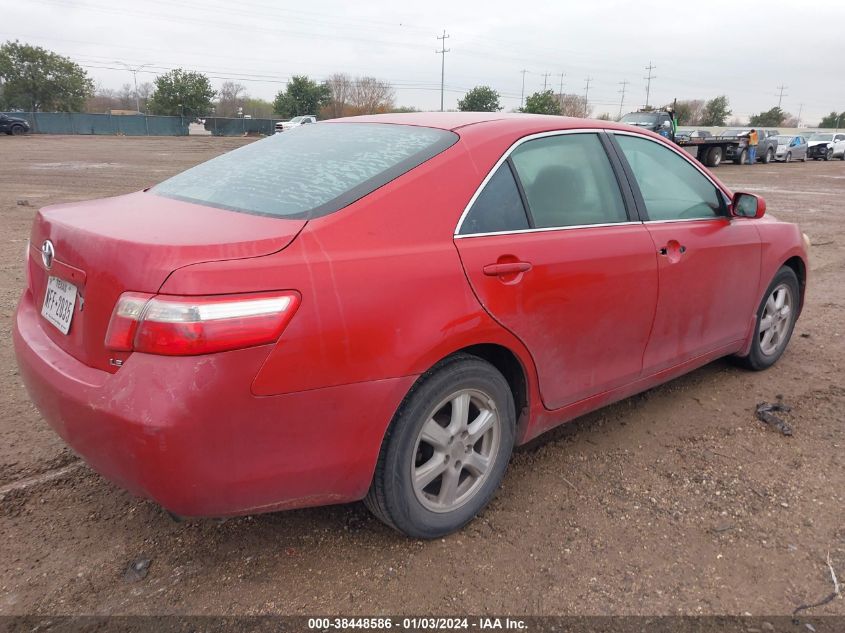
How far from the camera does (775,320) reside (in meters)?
4.20

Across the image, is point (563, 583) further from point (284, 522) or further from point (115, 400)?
point (115, 400)

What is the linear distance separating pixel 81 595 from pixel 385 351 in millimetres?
1296

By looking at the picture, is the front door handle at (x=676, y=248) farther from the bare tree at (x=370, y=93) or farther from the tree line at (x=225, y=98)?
Answer: the bare tree at (x=370, y=93)

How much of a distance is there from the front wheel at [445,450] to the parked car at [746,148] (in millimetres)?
28836

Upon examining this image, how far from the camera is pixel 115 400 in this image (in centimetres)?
185

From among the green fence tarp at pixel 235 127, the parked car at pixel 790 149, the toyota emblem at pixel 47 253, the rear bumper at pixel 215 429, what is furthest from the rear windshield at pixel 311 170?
the green fence tarp at pixel 235 127

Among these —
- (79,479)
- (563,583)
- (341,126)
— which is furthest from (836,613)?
(79,479)

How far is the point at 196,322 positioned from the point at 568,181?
5.83 ft

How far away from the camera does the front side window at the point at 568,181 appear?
2.68 meters

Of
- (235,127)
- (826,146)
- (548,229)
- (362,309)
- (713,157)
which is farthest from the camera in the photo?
(235,127)

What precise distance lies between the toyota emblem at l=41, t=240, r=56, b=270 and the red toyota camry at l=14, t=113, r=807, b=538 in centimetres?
1

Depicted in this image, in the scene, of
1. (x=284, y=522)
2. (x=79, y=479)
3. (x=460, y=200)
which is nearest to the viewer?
(x=460, y=200)

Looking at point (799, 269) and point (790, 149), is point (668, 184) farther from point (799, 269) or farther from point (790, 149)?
point (790, 149)

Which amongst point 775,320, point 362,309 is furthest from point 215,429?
point 775,320
